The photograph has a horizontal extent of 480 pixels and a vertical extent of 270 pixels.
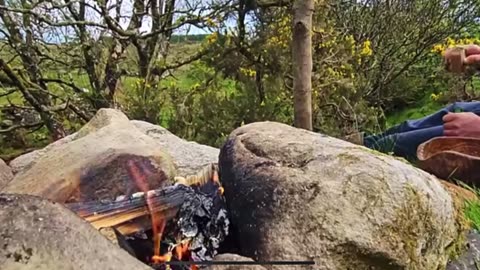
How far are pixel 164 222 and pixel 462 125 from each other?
1.43 metres

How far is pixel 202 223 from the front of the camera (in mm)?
1950

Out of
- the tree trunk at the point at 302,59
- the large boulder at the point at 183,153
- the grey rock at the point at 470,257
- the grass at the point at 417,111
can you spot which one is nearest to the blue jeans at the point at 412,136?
the tree trunk at the point at 302,59

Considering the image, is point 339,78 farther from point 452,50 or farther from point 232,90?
point 452,50

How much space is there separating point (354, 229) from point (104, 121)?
52.6 inches

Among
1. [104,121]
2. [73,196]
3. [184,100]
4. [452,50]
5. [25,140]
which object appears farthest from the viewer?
[25,140]

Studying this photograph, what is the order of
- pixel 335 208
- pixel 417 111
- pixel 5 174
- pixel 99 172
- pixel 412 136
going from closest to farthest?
1. pixel 335 208
2. pixel 99 172
3. pixel 5 174
4. pixel 412 136
5. pixel 417 111

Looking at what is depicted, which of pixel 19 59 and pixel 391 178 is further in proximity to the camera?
pixel 19 59

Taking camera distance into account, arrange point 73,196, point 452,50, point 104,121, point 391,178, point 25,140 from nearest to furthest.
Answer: point 391,178, point 73,196, point 104,121, point 452,50, point 25,140

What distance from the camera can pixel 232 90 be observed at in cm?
456

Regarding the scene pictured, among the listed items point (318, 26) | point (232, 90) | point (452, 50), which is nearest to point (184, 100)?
point (232, 90)

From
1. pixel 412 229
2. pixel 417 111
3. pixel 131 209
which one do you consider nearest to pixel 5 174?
pixel 131 209

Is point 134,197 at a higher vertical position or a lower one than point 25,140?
higher

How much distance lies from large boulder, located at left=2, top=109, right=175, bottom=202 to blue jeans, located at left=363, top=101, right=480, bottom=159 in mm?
1570

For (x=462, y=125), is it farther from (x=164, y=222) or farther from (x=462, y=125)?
(x=164, y=222)
